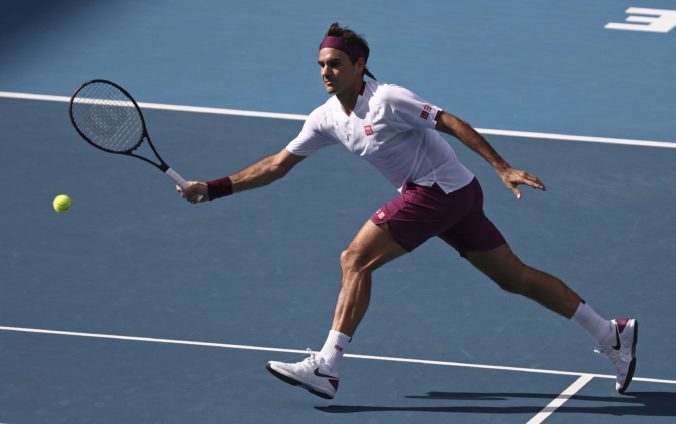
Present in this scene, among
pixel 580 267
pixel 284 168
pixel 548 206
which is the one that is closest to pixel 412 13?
pixel 548 206

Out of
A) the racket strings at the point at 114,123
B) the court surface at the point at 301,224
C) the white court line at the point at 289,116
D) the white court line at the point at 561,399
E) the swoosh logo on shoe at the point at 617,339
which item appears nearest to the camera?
the white court line at the point at 561,399

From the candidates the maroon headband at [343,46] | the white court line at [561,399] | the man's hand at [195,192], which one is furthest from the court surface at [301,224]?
the maroon headband at [343,46]

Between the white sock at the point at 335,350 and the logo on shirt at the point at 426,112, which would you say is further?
the white sock at the point at 335,350

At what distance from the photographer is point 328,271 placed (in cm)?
1088

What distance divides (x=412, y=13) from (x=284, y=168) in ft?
23.0

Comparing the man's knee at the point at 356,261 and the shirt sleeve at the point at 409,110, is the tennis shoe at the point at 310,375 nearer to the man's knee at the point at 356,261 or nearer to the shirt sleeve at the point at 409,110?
the man's knee at the point at 356,261

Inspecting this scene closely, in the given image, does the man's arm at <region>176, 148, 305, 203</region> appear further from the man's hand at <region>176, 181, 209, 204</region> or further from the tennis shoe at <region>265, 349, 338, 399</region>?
the tennis shoe at <region>265, 349, 338, 399</region>

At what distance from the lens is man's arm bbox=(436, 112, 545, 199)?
27.3ft

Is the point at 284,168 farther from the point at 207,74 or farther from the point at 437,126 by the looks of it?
the point at 207,74

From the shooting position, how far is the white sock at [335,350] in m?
8.93

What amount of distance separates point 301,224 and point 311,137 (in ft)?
7.73

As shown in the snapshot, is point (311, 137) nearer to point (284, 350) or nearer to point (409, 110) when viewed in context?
point (409, 110)

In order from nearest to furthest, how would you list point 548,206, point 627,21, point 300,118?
point 548,206
point 300,118
point 627,21

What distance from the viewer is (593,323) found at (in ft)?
30.3
